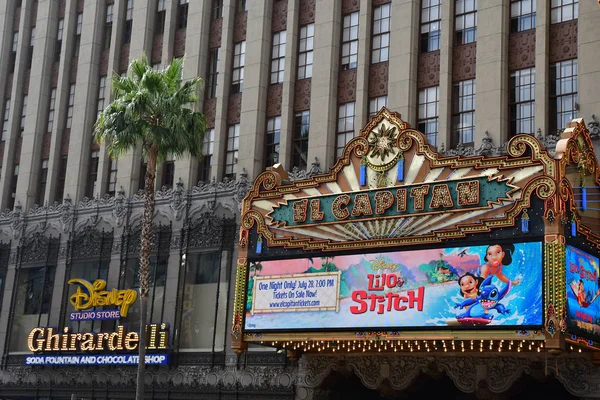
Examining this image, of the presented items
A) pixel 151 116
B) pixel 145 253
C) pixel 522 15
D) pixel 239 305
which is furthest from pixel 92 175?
pixel 522 15

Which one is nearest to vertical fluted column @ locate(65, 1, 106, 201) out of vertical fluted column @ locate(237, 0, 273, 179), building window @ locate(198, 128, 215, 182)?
building window @ locate(198, 128, 215, 182)

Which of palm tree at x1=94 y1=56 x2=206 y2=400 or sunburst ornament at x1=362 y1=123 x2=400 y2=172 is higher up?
palm tree at x1=94 y1=56 x2=206 y2=400

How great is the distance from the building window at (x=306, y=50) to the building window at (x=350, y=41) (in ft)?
5.58

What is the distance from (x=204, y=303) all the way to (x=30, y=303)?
40.2 feet

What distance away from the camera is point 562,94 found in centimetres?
3741

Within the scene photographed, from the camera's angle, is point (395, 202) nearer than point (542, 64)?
Yes

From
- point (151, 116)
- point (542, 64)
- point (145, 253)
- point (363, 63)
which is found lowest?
point (145, 253)

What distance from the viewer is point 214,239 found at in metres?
44.4

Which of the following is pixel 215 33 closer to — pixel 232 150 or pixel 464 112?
pixel 232 150

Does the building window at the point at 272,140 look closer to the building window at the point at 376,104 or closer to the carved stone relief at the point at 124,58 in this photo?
the building window at the point at 376,104

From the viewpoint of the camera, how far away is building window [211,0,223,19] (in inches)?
1938

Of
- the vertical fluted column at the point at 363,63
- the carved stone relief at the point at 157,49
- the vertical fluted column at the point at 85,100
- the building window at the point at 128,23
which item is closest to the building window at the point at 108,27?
the vertical fluted column at the point at 85,100

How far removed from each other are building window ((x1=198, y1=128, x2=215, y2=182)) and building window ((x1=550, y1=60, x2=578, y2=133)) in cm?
1749

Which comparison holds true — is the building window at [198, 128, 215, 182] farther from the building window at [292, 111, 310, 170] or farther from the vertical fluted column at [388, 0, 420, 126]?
the vertical fluted column at [388, 0, 420, 126]
